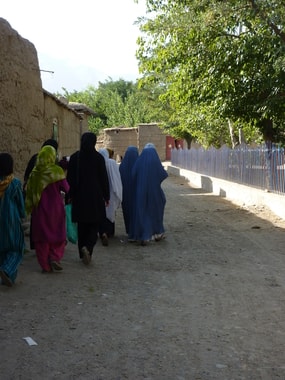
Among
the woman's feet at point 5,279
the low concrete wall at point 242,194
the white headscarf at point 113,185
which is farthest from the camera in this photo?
the low concrete wall at point 242,194

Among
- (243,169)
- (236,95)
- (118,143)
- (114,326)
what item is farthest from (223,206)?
(118,143)

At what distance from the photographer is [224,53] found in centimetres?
1088

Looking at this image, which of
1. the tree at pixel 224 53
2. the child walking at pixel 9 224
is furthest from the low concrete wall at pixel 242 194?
the child walking at pixel 9 224

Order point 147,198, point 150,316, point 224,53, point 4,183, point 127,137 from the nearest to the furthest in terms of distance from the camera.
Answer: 1. point 150,316
2. point 4,183
3. point 147,198
4. point 224,53
5. point 127,137

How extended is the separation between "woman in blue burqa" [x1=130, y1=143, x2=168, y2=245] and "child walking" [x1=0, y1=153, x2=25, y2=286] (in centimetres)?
290

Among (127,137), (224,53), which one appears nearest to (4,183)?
(224,53)

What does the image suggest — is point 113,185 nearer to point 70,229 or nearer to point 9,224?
point 70,229

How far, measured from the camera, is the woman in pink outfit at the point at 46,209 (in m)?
5.73

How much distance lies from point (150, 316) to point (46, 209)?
6.09ft

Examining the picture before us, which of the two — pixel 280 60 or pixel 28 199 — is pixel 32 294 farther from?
pixel 280 60

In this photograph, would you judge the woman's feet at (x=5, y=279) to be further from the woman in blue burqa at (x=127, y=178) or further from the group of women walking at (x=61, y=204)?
the woman in blue burqa at (x=127, y=178)

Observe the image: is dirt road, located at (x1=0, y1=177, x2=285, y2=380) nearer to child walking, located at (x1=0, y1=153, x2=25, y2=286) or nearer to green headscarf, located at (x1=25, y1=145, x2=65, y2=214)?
child walking, located at (x1=0, y1=153, x2=25, y2=286)

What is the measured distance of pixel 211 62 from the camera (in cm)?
1112

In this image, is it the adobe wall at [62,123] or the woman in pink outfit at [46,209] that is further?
the adobe wall at [62,123]
